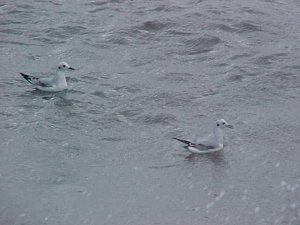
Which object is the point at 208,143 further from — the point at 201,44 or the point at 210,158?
the point at 201,44

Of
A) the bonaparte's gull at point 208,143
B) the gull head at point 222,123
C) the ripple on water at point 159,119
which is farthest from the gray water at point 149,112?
the gull head at point 222,123

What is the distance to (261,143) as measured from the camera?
1078 cm

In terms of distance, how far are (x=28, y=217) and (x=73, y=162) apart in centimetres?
154

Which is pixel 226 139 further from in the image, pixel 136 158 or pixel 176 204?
pixel 176 204

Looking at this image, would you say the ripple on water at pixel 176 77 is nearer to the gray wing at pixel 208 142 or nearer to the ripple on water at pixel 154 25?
the ripple on water at pixel 154 25

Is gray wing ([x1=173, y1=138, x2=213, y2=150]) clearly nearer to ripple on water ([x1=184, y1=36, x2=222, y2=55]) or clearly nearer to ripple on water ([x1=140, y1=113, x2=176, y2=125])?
ripple on water ([x1=140, y1=113, x2=176, y2=125])

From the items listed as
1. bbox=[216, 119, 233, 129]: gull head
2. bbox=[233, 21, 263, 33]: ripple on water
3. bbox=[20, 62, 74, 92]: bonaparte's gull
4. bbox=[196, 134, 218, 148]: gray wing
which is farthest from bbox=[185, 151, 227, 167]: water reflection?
bbox=[233, 21, 263, 33]: ripple on water

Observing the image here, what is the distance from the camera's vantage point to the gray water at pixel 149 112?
29.9 ft

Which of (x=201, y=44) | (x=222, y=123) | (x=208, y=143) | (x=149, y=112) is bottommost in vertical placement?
(x=201, y=44)

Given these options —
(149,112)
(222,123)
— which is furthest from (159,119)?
(222,123)

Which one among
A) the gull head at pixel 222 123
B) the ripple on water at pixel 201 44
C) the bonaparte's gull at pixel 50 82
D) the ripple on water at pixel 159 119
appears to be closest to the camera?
the gull head at pixel 222 123

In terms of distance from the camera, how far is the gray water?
9102 millimetres

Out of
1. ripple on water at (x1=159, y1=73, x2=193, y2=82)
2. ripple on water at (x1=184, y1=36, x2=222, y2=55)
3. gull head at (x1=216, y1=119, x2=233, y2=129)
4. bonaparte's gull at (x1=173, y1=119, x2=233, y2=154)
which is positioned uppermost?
gull head at (x1=216, y1=119, x2=233, y2=129)

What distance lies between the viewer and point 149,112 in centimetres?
1191
